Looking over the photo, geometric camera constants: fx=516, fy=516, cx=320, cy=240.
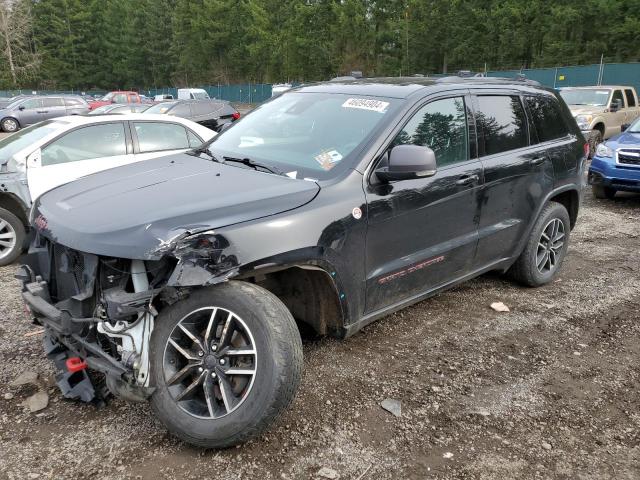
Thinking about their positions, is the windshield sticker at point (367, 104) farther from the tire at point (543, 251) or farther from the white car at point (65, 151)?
the white car at point (65, 151)

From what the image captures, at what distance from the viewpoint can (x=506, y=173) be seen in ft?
13.3

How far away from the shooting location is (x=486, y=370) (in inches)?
137

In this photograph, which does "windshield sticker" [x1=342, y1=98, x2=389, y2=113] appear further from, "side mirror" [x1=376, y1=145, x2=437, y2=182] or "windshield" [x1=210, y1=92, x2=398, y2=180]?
"side mirror" [x1=376, y1=145, x2=437, y2=182]

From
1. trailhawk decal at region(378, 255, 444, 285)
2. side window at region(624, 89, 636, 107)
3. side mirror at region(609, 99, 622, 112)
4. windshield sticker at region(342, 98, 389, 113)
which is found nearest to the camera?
trailhawk decal at region(378, 255, 444, 285)

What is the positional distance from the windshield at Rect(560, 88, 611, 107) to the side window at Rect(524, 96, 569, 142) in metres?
10.1

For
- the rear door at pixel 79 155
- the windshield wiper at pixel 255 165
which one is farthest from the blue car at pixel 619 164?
the rear door at pixel 79 155

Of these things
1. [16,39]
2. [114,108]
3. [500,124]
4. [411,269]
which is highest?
[16,39]

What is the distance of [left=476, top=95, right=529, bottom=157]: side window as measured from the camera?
394 centimetres

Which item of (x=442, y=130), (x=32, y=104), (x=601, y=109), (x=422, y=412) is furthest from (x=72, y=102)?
(x=422, y=412)

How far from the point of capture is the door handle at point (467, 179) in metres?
3.67

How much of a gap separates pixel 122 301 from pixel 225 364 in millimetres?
583

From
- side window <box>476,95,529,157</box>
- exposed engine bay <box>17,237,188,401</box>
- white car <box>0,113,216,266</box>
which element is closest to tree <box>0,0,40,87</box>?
white car <box>0,113,216,266</box>

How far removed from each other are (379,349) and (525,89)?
2600 mm

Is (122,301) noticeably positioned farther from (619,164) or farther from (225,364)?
(619,164)
